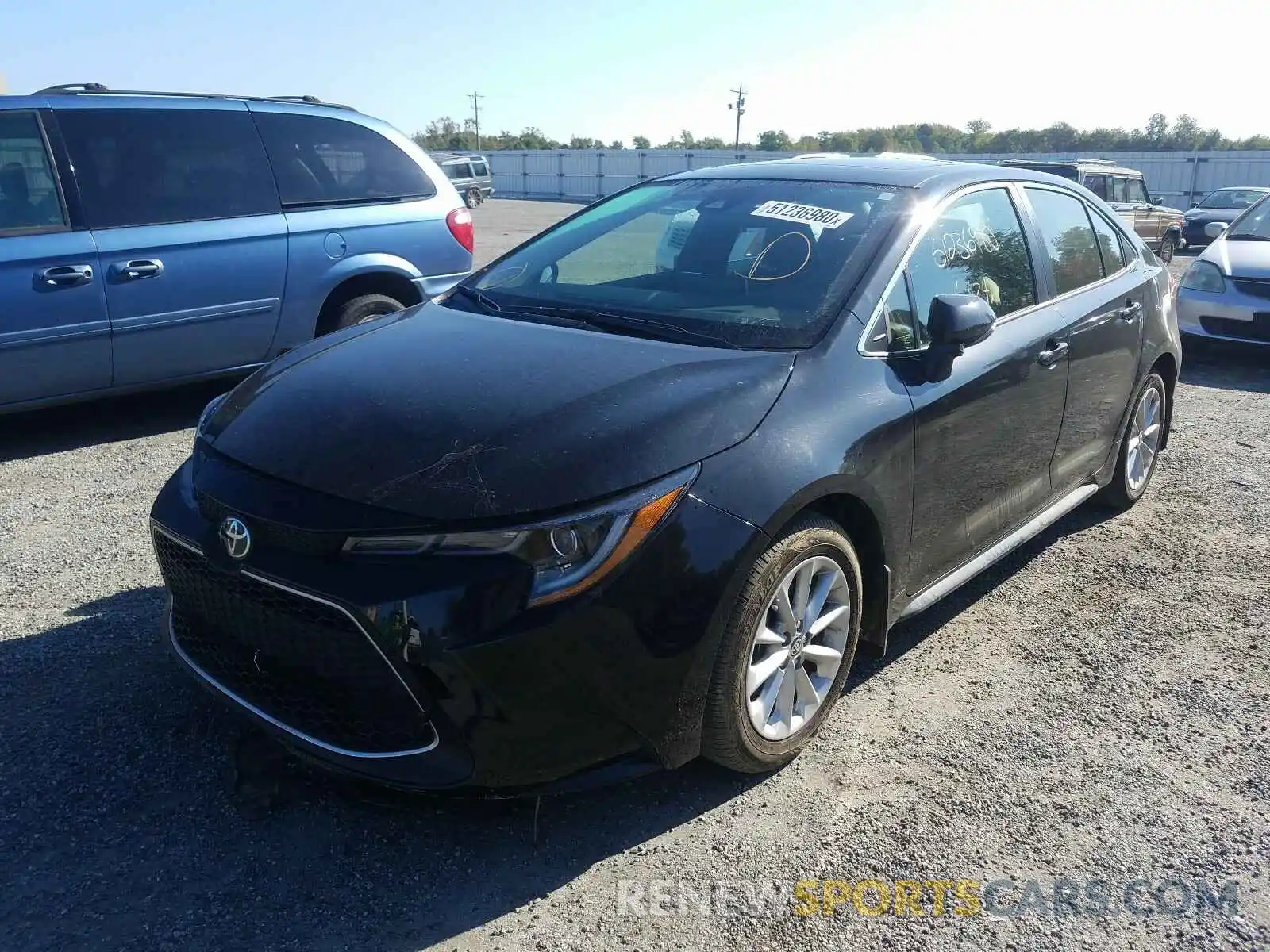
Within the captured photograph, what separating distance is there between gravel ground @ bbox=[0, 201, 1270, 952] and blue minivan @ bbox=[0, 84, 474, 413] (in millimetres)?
1819

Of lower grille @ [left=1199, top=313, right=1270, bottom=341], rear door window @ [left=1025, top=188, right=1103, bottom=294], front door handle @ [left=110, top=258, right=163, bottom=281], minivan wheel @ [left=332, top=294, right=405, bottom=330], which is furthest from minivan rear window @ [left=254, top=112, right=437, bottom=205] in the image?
lower grille @ [left=1199, top=313, right=1270, bottom=341]

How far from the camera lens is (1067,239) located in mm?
4406

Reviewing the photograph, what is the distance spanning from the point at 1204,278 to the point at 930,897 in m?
8.41

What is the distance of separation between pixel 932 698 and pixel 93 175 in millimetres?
5133

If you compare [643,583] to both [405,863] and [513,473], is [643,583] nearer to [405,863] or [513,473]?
[513,473]

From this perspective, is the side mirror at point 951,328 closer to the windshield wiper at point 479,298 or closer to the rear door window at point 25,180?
the windshield wiper at point 479,298

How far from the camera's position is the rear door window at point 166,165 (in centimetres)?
562

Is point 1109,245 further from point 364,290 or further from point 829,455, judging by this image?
point 364,290

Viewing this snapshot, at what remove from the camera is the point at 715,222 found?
3770 millimetres

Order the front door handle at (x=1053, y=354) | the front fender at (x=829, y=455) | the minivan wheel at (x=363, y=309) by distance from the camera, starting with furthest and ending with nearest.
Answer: the minivan wheel at (x=363, y=309) < the front door handle at (x=1053, y=354) < the front fender at (x=829, y=455)

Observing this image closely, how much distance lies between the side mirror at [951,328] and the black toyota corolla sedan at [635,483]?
0.01m

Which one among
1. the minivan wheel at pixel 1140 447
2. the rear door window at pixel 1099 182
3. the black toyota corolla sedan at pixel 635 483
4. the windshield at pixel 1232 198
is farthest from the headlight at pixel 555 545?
the windshield at pixel 1232 198

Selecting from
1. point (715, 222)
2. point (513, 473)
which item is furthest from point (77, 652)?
point (715, 222)

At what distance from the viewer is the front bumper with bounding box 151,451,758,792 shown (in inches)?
90.7
